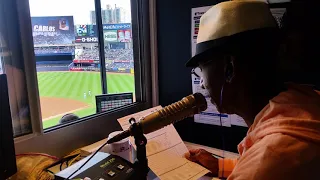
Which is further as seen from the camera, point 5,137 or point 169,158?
point 169,158

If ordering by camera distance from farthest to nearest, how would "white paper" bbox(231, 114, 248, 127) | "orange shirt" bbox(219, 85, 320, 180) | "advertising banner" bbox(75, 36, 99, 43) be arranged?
"advertising banner" bbox(75, 36, 99, 43) → "white paper" bbox(231, 114, 248, 127) → "orange shirt" bbox(219, 85, 320, 180)

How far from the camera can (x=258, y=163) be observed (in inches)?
19.9

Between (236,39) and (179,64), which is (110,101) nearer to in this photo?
(179,64)

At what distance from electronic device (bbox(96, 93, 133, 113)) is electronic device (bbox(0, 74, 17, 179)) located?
22.9 inches

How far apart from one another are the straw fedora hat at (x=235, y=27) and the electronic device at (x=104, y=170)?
1.32 ft

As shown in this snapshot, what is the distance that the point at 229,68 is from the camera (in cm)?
67

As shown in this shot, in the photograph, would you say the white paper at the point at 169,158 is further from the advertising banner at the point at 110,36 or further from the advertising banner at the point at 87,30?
the advertising banner at the point at 87,30

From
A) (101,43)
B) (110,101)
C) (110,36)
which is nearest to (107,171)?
(110,101)

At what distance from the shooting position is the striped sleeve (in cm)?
104

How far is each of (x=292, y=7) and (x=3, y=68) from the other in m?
1.14

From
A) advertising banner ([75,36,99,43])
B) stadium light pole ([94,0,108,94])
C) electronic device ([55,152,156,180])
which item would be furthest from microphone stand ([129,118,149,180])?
advertising banner ([75,36,99,43])

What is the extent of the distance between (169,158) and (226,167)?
0.24m

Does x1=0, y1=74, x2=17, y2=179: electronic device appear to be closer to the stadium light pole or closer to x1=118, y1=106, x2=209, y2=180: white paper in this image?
x1=118, y1=106, x2=209, y2=180: white paper

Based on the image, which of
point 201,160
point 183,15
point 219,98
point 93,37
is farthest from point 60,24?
point 219,98
